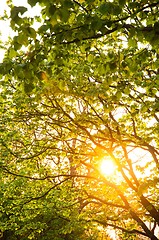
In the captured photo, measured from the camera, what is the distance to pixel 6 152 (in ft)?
49.9

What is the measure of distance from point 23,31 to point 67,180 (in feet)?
46.0

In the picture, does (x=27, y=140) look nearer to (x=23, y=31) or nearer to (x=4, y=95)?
(x=4, y=95)

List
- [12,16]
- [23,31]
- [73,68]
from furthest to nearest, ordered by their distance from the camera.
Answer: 1. [73,68]
2. [23,31]
3. [12,16]

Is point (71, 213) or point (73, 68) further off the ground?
point (73, 68)

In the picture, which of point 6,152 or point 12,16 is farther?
point 6,152

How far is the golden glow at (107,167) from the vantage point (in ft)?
54.3

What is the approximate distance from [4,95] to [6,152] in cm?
268

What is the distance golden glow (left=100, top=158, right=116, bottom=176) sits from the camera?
1654cm

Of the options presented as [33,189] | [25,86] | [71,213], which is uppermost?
[33,189]

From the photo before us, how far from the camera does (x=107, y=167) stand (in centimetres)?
1719

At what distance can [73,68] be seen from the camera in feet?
42.5

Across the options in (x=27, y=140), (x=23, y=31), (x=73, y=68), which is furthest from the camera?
(x=27, y=140)

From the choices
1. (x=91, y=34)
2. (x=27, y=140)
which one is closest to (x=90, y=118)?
(x=27, y=140)

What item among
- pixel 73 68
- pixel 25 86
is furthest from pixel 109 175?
pixel 25 86
